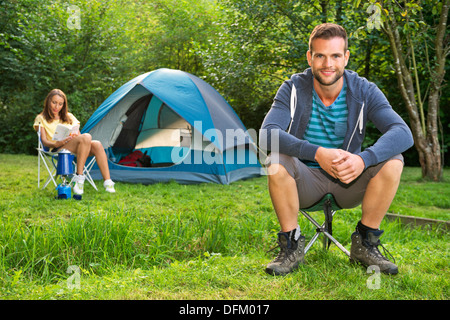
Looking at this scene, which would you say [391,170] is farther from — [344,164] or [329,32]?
[329,32]

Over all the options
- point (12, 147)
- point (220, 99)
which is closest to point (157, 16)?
point (12, 147)

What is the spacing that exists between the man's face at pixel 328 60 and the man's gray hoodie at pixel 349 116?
0.32 feet

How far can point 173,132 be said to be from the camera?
19.0ft

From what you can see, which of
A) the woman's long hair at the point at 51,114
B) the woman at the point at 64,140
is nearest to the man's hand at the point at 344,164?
the woman at the point at 64,140

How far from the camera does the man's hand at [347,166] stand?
1.69 metres

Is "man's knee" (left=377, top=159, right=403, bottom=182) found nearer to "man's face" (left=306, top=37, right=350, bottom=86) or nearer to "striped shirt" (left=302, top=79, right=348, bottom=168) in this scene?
"striped shirt" (left=302, top=79, right=348, bottom=168)

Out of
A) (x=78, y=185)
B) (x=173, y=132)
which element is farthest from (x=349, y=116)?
(x=173, y=132)

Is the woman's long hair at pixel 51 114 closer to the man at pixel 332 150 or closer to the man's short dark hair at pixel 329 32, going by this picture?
the man at pixel 332 150

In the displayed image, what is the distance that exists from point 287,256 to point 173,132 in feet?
13.6

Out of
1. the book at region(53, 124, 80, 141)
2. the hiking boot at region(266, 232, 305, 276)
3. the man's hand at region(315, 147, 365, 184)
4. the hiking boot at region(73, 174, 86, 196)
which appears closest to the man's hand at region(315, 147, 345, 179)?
the man's hand at region(315, 147, 365, 184)

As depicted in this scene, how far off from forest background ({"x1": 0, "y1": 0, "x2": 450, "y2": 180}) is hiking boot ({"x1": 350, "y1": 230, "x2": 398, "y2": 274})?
3.53 metres

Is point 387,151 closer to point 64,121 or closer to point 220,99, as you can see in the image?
point 64,121
